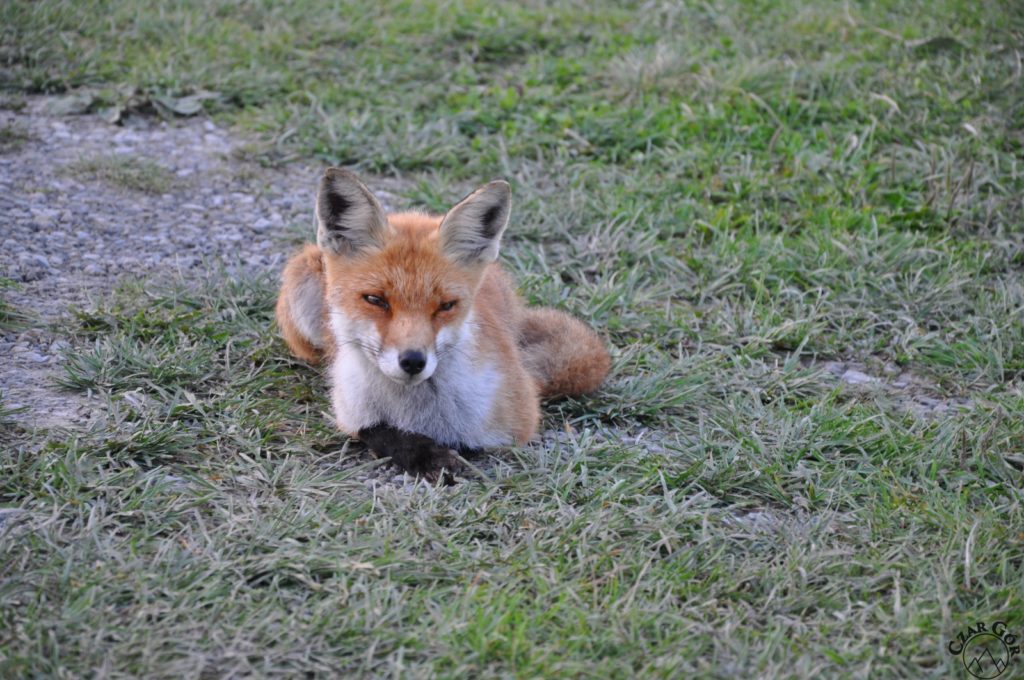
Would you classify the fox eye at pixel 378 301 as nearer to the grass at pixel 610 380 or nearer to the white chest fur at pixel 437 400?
the white chest fur at pixel 437 400

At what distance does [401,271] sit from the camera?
12.7 feet

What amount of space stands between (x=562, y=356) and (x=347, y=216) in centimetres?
120

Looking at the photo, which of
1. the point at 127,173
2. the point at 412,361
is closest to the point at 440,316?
the point at 412,361

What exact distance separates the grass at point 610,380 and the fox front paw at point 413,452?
0.17 metres

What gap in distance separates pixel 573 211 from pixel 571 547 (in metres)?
3.07

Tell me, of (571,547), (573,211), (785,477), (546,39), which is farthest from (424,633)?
(546,39)

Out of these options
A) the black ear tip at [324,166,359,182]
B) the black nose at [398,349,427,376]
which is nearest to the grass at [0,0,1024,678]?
the black nose at [398,349,427,376]

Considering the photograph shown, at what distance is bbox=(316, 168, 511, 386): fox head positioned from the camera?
3.77 m

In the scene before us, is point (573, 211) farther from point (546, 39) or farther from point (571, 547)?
point (571, 547)

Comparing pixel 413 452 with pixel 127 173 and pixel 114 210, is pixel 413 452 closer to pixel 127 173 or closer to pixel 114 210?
pixel 114 210

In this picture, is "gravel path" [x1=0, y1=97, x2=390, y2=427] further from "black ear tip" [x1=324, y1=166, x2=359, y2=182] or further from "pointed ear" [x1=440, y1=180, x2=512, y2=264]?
"pointed ear" [x1=440, y1=180, x2=512, y2=264]

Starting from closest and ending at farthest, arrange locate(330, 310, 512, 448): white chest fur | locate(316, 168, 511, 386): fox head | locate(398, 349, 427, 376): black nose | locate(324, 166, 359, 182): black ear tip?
1. locate(398, 349, 427, 376): black nose
2. locate(316, 168, 511, 386): fox head
3. locate(324, 166, 359, 182): black ear tip
4. locate(330, 310, 512, 448): white chest fur

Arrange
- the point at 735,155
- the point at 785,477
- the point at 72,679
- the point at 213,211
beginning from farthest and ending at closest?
1. the point at 735,155
2. the point at 213,211
3. the point at 785,477
4. the point at 72,679

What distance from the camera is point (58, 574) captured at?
121 inches
